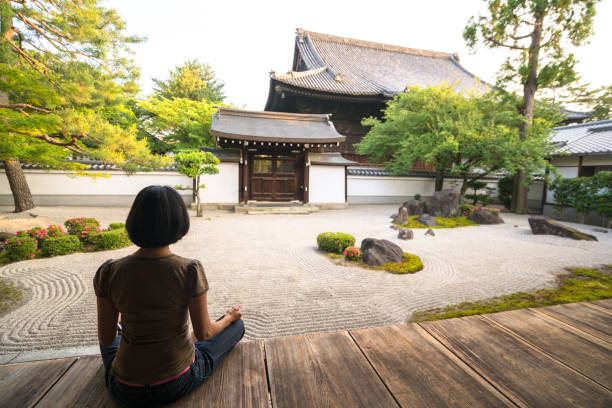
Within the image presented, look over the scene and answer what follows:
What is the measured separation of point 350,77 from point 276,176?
31.3 ft

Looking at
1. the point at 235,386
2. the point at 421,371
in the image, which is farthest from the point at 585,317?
the point at 235,386

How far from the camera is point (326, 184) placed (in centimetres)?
1295

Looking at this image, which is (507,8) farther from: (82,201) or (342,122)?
(82,201)

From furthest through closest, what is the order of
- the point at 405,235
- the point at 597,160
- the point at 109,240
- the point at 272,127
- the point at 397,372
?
the point at 272,127 → the point at 597,160 → the point at 405,235 → the point at 109,240 → the point at 397,372

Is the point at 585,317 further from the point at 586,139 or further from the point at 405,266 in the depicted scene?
the point at 586,139

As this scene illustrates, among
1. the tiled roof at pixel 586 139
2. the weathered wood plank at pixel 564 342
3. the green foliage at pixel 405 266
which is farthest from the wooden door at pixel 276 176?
the weathered wood plank at pixel 564 342

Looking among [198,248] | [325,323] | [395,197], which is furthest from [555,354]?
[395,197]

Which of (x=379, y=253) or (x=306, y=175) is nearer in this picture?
(x=379, y=253)

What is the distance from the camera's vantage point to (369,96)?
1443cm

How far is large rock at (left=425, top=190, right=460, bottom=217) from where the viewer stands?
957 cm

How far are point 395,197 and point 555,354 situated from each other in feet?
46.3

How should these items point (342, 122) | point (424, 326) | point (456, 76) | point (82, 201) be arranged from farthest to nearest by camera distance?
1. point (456, 76)
2. point (342, 122)
3. point (82, 201)
4. point (424, 326)

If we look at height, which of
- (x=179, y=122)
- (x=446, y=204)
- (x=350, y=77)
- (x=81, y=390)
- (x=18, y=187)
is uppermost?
(x=350, y=77)

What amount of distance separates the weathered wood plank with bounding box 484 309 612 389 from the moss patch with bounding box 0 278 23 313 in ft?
16.5
